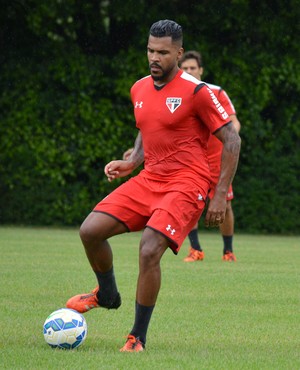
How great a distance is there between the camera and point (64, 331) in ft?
21.4

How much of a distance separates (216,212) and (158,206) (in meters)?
0.39

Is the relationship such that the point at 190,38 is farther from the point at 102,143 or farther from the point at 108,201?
the point at 108,201

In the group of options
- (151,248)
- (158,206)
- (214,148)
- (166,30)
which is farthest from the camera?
(214,148)

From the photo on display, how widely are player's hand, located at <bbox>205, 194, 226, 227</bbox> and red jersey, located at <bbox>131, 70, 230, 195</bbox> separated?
0.56 feet

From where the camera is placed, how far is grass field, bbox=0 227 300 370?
6.23 metres

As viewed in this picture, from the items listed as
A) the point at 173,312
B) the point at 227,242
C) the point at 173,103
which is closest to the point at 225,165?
the point at 173,103

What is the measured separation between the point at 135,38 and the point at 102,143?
226cm

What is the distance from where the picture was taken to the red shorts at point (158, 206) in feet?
21.7

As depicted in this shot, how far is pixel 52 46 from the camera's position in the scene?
67.2ft

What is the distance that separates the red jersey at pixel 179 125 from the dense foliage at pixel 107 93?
13.5 m

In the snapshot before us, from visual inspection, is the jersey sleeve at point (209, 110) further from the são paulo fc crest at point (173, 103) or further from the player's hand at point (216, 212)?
the player's hand at point (216, 212)

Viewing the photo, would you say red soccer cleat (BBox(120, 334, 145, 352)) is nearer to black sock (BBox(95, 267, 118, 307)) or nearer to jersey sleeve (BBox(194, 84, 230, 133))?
black sock (BBox(95, 267, 118, 307))

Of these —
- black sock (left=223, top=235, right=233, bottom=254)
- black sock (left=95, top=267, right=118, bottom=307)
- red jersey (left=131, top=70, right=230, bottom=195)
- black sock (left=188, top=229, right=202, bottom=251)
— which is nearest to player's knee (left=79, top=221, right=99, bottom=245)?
black sock (left=95, top=267, right=118, bottom=307)

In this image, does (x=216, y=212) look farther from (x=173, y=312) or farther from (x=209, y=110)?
(x=173, y=312)
